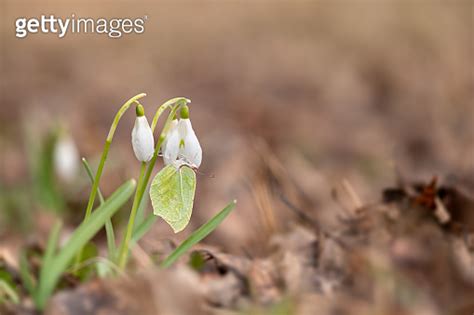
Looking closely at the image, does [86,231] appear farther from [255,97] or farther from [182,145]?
[255,97]

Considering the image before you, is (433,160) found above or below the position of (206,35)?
below

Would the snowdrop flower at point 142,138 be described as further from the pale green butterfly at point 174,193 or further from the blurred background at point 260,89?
the blurred background at point 260,89

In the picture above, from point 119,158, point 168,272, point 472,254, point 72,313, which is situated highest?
point 119,158

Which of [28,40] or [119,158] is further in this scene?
[28,40]

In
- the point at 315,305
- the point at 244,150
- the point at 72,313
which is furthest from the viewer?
the point at 244,150

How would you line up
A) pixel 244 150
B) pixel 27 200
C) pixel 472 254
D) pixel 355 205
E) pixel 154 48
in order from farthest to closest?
pixel 154 48
pixel 244 150
pixel 27 200
pixel 355 205
pixel 472 254

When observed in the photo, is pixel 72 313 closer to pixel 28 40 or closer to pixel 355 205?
pixel 355 205

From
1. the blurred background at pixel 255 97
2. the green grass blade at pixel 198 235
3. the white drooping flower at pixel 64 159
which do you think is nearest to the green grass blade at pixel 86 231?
the green grass blade at pixel 198 235

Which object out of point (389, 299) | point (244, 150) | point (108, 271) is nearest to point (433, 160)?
point (244, 150)
